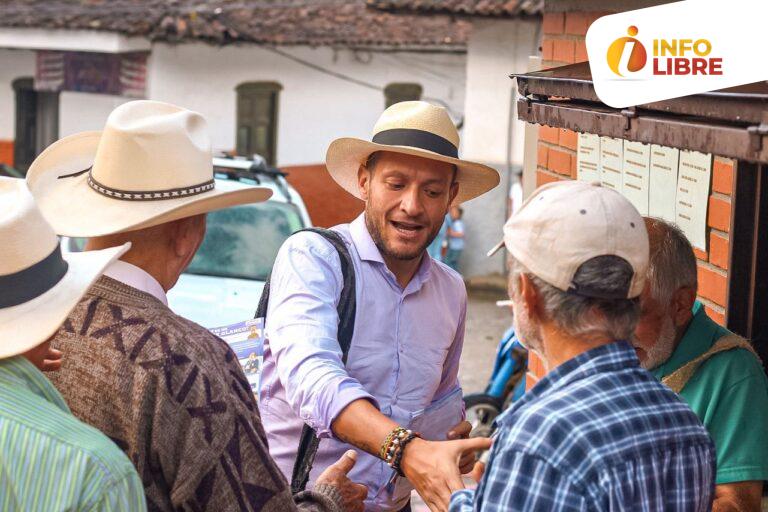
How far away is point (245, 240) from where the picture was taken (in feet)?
27.5

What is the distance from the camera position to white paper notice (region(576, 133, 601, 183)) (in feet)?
14.8

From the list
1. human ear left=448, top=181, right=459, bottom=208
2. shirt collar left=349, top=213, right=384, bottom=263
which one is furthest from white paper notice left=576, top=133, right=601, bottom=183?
shirt collar left=349, top=213, right=384, bottom=263

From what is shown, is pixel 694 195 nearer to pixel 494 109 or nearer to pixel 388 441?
pixel 388 441

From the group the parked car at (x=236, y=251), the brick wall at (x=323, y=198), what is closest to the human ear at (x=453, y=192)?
the parked car at (x=236, y=251)

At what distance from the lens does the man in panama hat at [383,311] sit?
9.81 ft

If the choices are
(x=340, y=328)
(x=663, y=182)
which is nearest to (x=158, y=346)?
(x=340, y=328)

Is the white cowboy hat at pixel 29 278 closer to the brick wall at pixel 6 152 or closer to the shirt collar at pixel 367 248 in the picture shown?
the shirt collar at pixel 367 248

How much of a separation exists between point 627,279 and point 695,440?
342mm

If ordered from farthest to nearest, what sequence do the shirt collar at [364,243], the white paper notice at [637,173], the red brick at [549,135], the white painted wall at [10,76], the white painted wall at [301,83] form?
the white painted wall at [10,76] → the white painted wall at [301,83] → the red brick at [549,135] → the white paper notice at [637,173] → the shirt collar at [364,243]

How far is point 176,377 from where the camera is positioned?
228 centimetres

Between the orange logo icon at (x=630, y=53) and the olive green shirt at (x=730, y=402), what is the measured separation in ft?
3.07

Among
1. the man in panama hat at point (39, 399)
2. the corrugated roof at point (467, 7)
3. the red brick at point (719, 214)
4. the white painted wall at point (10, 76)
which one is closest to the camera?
the man in panama hat at point (39, 399)

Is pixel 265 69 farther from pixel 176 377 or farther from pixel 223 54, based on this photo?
pixel 176 377

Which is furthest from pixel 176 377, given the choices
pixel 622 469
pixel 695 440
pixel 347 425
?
pixel 695 440
